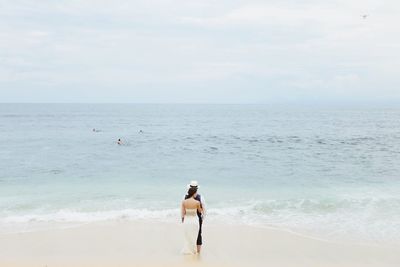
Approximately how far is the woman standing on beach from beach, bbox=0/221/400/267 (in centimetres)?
40

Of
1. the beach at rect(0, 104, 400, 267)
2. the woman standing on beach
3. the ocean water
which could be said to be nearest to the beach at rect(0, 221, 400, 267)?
the beach at rect(0, 104, 400, 267)

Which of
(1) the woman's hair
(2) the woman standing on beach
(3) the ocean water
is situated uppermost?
(1) the woman's hair

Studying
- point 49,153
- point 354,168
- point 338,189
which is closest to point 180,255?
point 338,189

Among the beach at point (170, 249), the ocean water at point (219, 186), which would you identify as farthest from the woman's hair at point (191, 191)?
the ocean water at point (219, 186)

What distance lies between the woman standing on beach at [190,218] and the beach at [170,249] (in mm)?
397

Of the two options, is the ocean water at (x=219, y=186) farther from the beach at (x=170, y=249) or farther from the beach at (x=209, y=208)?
the beach at (x=170, y=249)

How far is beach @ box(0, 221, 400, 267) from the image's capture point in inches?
414

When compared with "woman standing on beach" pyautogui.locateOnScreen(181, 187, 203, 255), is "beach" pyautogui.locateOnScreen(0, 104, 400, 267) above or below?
below

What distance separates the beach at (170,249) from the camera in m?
10.5

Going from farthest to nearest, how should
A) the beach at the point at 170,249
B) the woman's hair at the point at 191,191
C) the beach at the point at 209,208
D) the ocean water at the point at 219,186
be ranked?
1. the ocean water at the point at 219,186
2. the beach at the point at 209,208
3. the beach at the point at 170,249
4. the woman's hair at the point at 191,191

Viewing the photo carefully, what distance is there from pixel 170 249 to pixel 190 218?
1488 mm

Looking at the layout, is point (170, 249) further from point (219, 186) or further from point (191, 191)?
point (219, 186)

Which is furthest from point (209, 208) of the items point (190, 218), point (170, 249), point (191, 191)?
point (191, 191)

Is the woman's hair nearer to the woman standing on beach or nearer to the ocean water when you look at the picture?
the woman standing on beach
